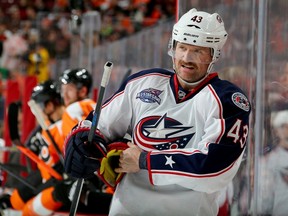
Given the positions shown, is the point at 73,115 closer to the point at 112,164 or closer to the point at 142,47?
the point at 112,164

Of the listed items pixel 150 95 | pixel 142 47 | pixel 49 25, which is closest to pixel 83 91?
pixel 142 47

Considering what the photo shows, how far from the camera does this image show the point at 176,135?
106 inches

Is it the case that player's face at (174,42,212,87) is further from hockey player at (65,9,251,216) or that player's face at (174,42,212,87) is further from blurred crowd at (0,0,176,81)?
blurred crowd at (0,0,176,81)

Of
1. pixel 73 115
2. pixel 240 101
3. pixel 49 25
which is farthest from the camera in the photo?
pixel 49 25

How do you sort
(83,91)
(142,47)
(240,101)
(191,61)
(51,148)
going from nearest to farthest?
(240,101)
(191,61)
(51,148)
(83,91)
(142,47)

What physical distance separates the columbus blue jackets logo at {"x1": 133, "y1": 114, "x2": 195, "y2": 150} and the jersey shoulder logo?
17 cm

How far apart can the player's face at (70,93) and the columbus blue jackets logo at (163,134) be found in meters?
2.20

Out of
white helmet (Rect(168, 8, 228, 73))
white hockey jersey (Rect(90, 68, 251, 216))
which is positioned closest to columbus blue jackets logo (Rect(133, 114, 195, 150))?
white hockey jersey (Rect(90, 68, 251, 216))

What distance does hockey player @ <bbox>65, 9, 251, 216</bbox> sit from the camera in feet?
8.37

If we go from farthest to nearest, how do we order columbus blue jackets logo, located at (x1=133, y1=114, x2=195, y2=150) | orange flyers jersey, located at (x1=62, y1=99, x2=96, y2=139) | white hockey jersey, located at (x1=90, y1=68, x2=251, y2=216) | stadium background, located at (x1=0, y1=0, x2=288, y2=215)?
orange flyers jersey, located at (x1=62, y1=99, x2=96, y2=139)
stadium background, located at (x1=0, y1=0, x2=288, y2=215)
columbus blue jackets logo, located at (x1=133, y1=114, x2=195, y2=150)
white hockey jersey, located at (x1=90, y1=68, x2=251, y2=216)

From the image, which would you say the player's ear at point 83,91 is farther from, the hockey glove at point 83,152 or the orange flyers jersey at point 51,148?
the hockey glove at point 83,152

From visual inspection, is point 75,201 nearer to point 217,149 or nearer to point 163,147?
point 163,147

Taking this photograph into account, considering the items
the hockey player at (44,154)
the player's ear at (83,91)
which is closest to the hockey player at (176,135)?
the hockey player at (44,154)

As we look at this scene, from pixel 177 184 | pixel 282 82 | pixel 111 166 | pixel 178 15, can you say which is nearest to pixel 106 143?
pixel 111 166
